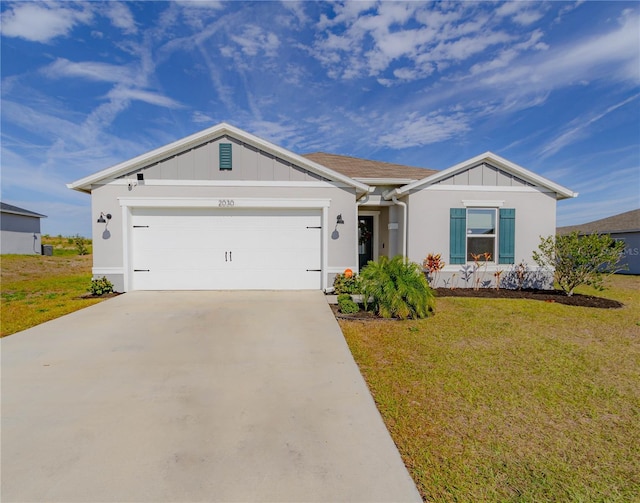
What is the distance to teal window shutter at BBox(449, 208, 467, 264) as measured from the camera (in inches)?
358

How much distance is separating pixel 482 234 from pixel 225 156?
26.4 feet

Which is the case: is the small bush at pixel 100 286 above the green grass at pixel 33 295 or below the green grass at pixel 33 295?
above

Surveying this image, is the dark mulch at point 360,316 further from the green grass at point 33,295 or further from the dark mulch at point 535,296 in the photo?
the green grass at point 33,295

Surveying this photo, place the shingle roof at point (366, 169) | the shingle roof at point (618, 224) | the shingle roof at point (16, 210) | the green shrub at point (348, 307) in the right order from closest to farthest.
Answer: the green shrub at point (348, 307) < the shingle roof at point (366, 169) < the shingle roof at point (618, 224) < the shingle roof at point (16, 210)

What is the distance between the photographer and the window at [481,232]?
30.3ft

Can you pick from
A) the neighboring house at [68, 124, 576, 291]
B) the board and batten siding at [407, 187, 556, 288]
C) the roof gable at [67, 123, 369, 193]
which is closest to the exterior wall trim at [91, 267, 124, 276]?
the neighboring house at [68, 124, 576, 291]

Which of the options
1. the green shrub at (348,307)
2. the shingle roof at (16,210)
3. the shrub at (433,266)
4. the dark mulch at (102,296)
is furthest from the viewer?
the shingle roof at (16,210)

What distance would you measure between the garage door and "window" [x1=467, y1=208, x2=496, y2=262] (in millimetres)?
4750

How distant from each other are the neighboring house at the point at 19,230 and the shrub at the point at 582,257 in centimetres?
2948

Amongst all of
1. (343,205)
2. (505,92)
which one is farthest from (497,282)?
(505,92)

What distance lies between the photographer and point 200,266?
8328 millimetres

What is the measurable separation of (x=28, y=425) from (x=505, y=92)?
1555 centimetres

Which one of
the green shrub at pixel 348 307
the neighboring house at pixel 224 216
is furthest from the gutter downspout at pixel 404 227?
the green shrub at pixel 348 307

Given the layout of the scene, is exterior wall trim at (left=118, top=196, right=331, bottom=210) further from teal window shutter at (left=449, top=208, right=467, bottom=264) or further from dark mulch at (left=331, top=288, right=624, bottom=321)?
teal window shutter at (left=449, top=208, right=467, bottom=264)
